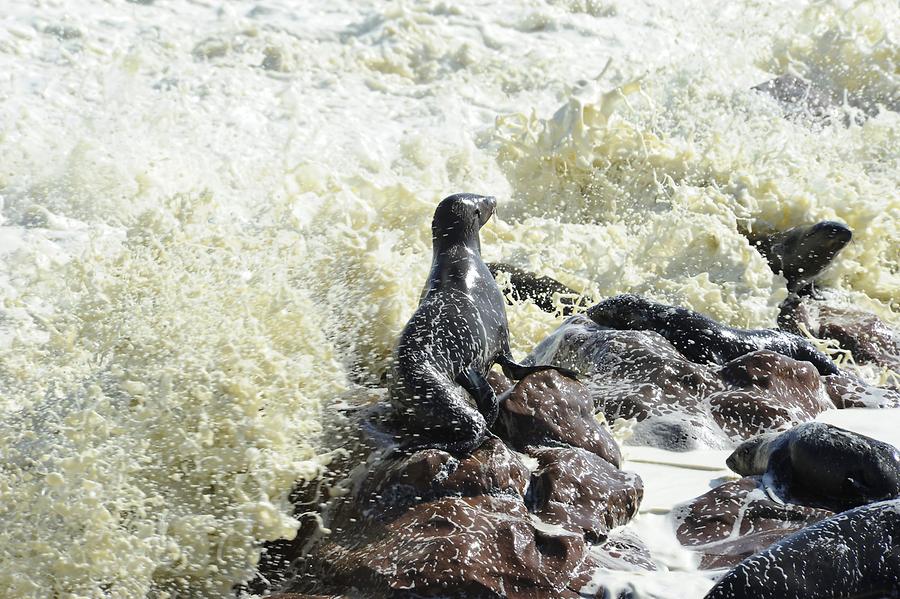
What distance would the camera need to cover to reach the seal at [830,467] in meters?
3.64

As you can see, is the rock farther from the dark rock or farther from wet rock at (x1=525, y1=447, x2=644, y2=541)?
wet rock at (x1=525, y1=447, x2=644, y2=541)

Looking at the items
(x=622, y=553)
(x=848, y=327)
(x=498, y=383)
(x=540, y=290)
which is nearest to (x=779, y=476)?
(x=622, y=553)

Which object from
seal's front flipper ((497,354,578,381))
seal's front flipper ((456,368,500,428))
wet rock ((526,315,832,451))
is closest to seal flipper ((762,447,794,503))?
wet rock ((526,315,832,451))

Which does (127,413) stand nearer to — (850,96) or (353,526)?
(353,526)

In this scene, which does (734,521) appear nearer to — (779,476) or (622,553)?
(779,476)

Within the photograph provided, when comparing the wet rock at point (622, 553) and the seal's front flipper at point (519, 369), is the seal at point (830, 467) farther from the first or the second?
the seal's front flipper at point (519, 369)

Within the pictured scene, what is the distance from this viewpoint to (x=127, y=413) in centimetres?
397

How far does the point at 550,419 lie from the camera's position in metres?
3.94

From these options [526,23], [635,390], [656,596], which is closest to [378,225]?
[635,390]

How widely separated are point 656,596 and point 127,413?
2081mm

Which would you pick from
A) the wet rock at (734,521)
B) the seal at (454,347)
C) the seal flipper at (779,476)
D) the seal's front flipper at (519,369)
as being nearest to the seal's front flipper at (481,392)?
the seal at (454,347)

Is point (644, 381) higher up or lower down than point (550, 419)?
lower down

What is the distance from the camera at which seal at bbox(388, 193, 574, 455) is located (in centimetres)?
365

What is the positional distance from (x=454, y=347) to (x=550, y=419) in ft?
1.50
